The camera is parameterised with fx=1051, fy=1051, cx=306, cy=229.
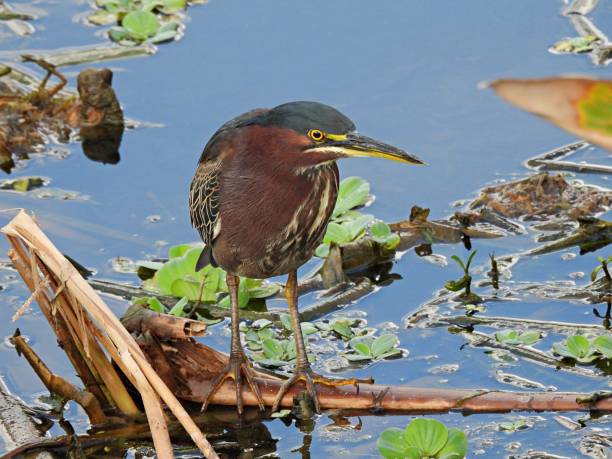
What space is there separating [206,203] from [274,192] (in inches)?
22.2

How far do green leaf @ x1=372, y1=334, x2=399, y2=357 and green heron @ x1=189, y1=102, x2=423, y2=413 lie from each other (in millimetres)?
369

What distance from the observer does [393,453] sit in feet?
13.5

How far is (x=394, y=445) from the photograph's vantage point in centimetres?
412

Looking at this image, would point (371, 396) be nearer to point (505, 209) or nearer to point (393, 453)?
point (393, 453)

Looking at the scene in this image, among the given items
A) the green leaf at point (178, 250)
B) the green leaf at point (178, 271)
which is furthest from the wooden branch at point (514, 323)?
the green leaf at point (178, 250)

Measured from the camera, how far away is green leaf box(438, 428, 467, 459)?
4098mm

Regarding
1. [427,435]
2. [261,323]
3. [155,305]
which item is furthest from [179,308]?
[427,435]

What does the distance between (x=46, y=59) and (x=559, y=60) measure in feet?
13.0

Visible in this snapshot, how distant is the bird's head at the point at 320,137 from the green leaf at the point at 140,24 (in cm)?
→ 455

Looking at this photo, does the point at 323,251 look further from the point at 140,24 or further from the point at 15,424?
the point at 140,24

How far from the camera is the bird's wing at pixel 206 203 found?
187 inches

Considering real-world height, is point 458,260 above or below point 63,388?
above

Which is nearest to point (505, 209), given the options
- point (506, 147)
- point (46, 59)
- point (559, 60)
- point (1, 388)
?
point (506, 147)

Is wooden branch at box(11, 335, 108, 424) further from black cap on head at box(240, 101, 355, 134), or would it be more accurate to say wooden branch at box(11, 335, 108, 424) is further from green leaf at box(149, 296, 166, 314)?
black cap on head at box(240, 101, 355, 134)
